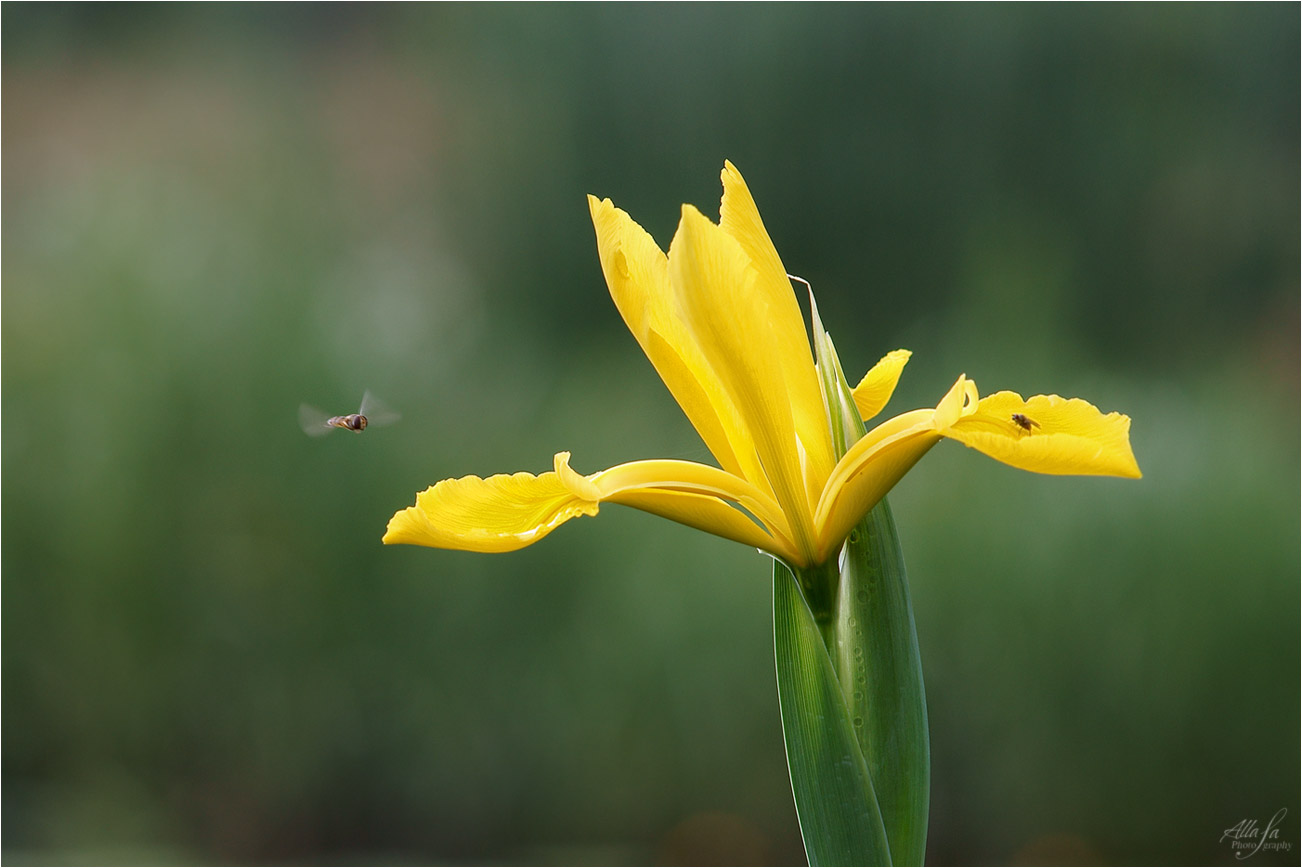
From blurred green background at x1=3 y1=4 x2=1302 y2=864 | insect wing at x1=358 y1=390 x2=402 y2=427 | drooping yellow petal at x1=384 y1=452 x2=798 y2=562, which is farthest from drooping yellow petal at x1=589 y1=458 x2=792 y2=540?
blurred green background at x1=3 y1=4 x2=1302 y2=864

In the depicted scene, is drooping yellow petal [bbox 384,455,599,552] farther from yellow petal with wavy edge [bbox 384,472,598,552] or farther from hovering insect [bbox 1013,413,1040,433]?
hovering insect [bbox 1013,413,1040,433]

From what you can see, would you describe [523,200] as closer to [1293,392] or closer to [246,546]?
[246,546]

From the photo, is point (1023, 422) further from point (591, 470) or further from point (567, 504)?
point (591, 470)

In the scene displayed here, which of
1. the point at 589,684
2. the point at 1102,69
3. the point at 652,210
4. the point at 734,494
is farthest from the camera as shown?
the point at 652,210

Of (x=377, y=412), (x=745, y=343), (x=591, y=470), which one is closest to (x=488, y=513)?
(x=745, y=343)

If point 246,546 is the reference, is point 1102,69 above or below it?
above

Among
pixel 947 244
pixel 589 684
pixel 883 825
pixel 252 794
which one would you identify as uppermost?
pixel 947 244

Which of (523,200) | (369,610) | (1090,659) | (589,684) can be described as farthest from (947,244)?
(369,610)
